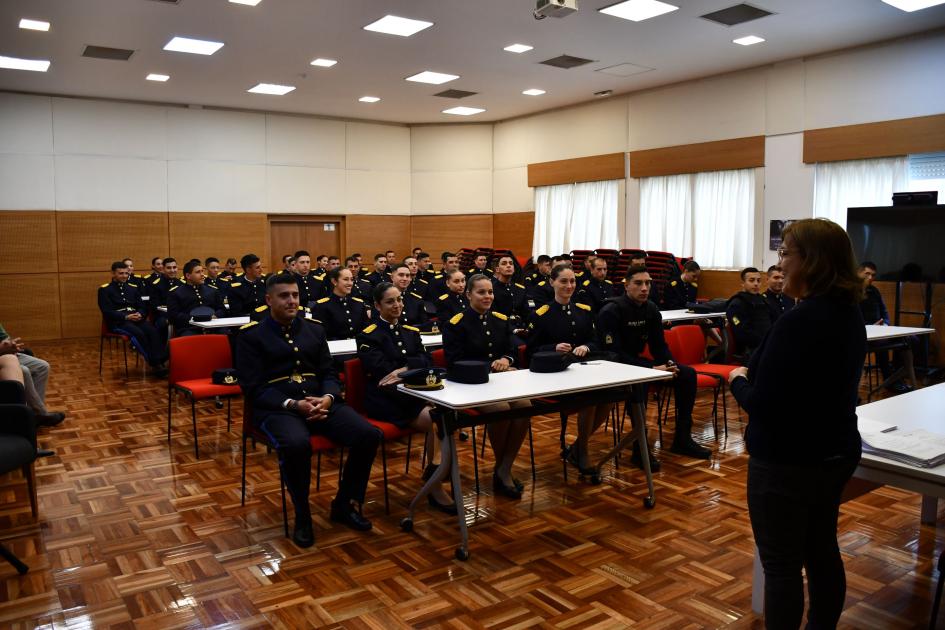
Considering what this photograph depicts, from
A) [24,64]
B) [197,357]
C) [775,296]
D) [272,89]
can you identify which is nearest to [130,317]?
[197,357]

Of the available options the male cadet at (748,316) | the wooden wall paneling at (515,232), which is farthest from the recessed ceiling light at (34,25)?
the wooden wall paneling at (515,232)

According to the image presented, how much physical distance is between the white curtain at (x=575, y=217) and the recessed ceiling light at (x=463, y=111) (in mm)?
1974

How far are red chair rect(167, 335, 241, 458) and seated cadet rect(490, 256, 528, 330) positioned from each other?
3537 mm

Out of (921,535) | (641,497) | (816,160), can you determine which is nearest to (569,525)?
(641,497)

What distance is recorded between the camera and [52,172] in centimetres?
1230

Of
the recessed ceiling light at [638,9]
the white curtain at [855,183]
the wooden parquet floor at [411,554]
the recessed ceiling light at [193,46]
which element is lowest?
the wooden parquet floor at [411,554]

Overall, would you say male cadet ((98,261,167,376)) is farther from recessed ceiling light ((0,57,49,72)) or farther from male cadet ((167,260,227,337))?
recessed ceiling light ((0,57,49,72))

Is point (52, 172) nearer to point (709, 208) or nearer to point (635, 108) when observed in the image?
point (635, 108)

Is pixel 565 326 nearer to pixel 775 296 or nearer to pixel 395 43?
pixel 775 296

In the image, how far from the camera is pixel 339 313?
687 cm

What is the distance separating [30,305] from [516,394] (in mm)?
11618

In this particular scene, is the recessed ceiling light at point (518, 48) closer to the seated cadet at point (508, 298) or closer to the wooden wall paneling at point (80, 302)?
the seated cadet at point (508, 298)

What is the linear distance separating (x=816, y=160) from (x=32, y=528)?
9902 mm

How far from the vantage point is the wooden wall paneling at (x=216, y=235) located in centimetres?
1342
